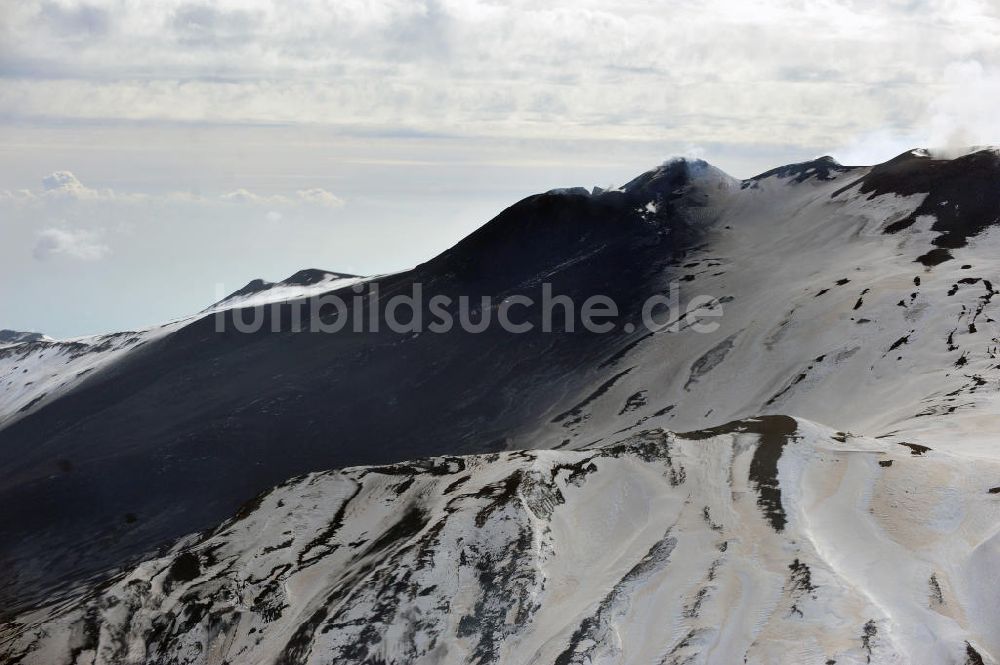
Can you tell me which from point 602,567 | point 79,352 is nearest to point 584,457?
point 602,567

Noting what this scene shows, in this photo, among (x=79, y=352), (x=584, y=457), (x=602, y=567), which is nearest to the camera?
(x=602, y=567)

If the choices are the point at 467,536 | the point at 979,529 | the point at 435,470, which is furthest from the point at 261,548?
the point at 979,529

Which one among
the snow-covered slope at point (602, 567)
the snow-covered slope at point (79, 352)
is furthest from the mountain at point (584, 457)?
the snow-covered slope at point (79, 352)

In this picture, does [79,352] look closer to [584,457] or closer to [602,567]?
[584,457]

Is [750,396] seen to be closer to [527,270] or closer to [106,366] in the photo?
[527,270]

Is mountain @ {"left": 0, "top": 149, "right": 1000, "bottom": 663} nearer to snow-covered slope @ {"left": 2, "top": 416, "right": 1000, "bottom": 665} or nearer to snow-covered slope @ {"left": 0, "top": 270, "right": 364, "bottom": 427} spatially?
snow-covered slope @ {"left": 2, "top": 416, "right": 1000, "bottom": 665}

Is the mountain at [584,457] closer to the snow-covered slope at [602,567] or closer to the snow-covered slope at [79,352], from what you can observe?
the snow-covered slope at [602,567]
